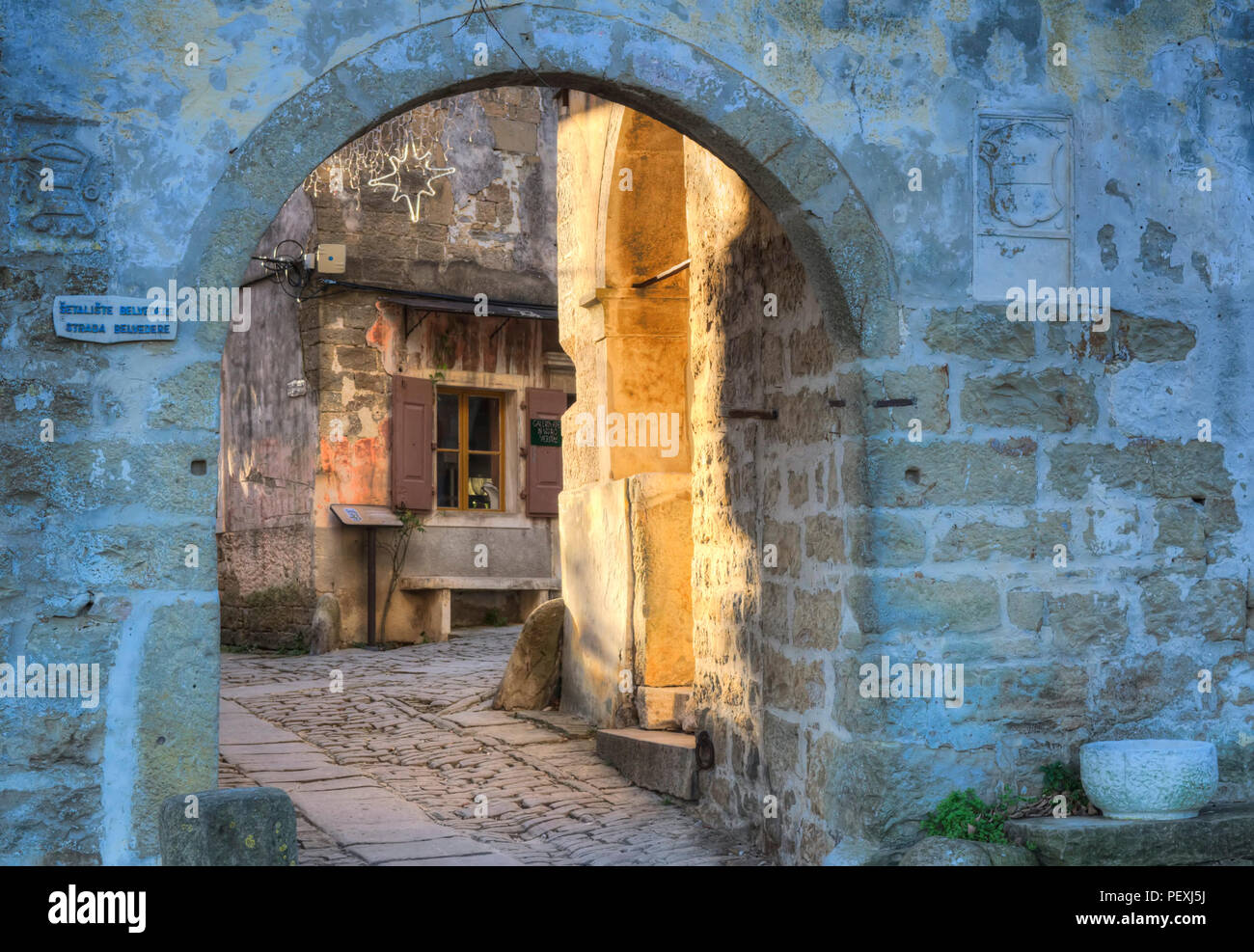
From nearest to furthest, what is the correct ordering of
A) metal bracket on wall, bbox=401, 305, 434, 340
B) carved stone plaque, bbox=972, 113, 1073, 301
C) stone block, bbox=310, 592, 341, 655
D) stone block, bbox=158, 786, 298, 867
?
stone block, bbox=158, 786, 298, 867, carved stone plaque, bbox=972, 113, 1073, 301, stone block, bbox=310, 592, 341, 655, metal bracket on wall, bbox=401, 305, 434, 340

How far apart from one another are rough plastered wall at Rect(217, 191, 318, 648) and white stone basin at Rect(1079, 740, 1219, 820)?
9245 millimetres

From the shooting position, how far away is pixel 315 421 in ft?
40.4

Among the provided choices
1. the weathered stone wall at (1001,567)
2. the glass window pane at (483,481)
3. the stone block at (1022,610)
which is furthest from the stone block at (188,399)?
the glass window pane at (483,481)

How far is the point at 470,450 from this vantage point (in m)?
13.2

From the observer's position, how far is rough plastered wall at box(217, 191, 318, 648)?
488 inches

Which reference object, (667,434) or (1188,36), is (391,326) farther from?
(1188,36)

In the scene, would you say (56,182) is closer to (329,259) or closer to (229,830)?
(229,830)

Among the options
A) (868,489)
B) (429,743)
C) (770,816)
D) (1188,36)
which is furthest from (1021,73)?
(429,743)

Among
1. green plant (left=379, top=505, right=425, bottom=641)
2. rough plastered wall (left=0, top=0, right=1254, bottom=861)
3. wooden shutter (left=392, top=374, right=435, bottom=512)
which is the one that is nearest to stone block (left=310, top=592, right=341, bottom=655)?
green plant (left=379, top=505, right=425, bottom=641)

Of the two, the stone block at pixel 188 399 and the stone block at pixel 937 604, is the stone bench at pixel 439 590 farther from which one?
the stone block at pixel 188 399

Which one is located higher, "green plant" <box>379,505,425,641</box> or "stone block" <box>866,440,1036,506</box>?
"stone block" <box>866,440,1036,506</box>

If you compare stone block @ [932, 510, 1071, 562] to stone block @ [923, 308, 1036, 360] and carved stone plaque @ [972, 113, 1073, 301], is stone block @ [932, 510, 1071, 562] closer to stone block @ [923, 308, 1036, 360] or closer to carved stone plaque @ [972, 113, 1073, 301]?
stone block @ [923, 308, 1036, 360]

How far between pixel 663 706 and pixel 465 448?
6865mm

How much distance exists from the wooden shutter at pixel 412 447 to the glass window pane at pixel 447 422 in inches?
14.3
